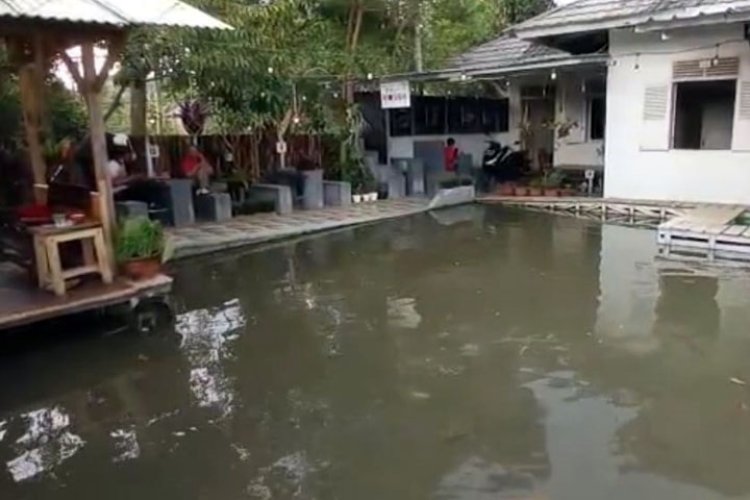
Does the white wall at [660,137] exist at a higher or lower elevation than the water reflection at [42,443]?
higher

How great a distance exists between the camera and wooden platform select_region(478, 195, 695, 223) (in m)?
11.0

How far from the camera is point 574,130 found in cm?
1431

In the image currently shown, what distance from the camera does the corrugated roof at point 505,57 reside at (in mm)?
12594

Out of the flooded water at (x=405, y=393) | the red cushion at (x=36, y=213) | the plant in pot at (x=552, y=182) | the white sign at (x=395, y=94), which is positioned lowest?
the flooded water at (x=405, y=393)

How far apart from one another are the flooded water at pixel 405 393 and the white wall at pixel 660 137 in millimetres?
3889

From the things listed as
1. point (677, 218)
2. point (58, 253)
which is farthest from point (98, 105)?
point (677, 218)

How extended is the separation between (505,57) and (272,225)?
651 cm

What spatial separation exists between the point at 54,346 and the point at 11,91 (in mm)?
7190

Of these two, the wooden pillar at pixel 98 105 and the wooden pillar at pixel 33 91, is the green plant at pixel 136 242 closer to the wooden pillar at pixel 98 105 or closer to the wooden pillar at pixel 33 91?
the wooden pillar at pixel 98 105

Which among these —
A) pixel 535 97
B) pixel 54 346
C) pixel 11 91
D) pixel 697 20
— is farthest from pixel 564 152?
pixel 54 346

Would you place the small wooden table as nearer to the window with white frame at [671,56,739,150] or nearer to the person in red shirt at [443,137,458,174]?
the window with white frame at [671,56,739,150]

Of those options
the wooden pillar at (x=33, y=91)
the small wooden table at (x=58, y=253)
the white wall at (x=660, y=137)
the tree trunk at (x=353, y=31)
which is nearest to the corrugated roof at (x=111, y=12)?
the wooden pillar at (x=33, y=91)

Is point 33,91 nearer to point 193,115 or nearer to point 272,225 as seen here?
point 272,225

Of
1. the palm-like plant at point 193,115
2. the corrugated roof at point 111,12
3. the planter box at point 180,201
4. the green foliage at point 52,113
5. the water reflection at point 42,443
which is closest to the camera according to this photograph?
the water reflection at point 42,443
